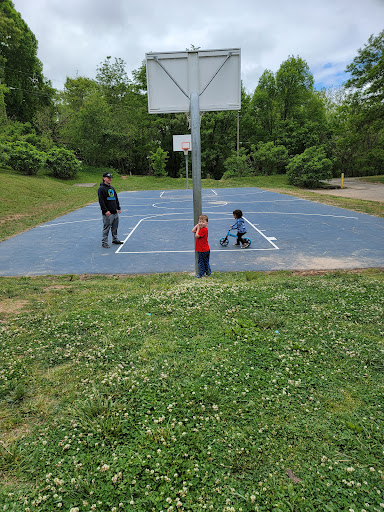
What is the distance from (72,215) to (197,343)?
44.6 ft

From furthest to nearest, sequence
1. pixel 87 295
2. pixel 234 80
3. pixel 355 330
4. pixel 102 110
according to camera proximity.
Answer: pixel 102 110 → pixel 234 80 → pixel 87 295 → pixel 355 330

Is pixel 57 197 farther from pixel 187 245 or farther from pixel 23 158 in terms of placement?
pixel 187 245

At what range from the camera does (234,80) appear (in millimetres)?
7227

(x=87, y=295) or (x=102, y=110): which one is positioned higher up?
(x=102, y=110)

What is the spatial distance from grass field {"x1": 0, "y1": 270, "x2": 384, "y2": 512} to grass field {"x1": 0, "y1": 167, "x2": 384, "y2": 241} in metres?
9.25

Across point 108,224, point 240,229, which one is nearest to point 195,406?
point 240,229

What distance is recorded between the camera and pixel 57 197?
21656 millimetres

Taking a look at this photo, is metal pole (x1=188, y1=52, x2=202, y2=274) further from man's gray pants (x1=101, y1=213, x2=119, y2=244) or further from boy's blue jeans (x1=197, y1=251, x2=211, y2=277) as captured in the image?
man's gray pants (x1=101, y1=213, x2=119, y2=244)

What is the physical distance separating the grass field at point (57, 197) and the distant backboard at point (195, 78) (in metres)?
7.75

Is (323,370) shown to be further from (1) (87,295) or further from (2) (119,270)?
(2) (119,270)

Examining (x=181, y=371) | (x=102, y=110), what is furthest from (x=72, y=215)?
(x=102, y=110)

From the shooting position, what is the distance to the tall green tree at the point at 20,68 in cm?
3606

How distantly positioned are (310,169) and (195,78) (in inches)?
1013

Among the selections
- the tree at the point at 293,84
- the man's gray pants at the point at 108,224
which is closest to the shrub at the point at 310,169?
the tree at the point at 293,84
